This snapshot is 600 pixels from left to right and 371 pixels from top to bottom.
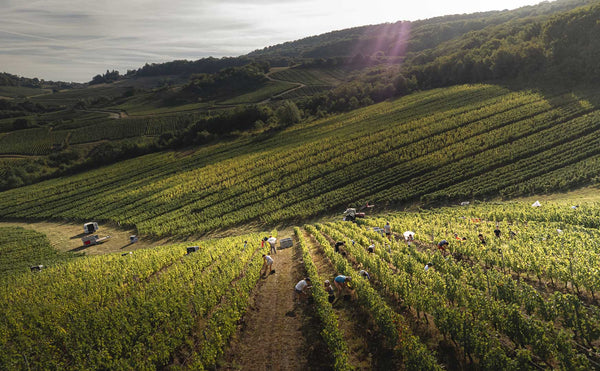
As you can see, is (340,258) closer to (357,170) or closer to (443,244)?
(443,244)

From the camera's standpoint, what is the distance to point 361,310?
17406mm

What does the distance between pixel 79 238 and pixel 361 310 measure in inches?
2100

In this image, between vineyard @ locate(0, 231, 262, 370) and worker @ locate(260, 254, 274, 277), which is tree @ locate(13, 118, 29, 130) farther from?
worker @ locate(260, 254, 274, 277)

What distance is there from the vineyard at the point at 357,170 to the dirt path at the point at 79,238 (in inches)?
91.0

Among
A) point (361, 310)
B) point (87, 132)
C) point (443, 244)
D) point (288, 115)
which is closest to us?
point (361, 310)

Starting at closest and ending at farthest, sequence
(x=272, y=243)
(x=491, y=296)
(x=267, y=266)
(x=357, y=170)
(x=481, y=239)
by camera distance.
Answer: (x=491, y=296) → (x=481, y=239) → (x=267, y=266) → (x=272, y=243) → (x=357, y=170)

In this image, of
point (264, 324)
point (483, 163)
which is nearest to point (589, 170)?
point (483, 163)

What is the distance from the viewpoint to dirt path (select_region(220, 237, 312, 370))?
47.2 feet

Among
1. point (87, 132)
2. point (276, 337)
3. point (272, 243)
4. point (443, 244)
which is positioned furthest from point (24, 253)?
point (87, 132)

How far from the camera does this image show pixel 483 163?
5178 cm

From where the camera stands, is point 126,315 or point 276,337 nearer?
point 276,337

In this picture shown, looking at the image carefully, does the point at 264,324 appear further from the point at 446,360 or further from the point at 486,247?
the point at 486,247

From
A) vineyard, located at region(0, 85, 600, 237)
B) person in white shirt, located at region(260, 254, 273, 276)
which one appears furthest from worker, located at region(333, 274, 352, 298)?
vineyard, located at region(0, 85, 600, 237)

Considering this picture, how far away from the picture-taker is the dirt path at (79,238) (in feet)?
147
